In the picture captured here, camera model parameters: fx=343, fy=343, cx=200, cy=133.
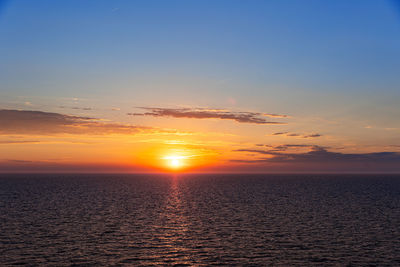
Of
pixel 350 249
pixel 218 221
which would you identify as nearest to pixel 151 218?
pixel 218 221

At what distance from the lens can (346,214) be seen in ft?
206

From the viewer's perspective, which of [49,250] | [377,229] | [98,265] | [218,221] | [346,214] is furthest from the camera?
[346,214]

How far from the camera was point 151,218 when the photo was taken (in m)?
57.9

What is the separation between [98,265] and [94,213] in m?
34.6

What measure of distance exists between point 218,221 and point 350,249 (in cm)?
2227

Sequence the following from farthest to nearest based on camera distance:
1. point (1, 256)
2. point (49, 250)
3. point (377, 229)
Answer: point (377, 229) → point (49, 250) → point (1, 256)

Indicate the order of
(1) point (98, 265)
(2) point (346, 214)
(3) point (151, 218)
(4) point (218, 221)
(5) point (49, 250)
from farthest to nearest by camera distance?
(2) point (346, 214), (3) point (151, 218), (4) point (218, 221), (5) point (49, 250), (1) point (98, 265)

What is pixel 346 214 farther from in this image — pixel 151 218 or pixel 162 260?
pixel 162 260

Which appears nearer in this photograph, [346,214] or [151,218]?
[151,218]

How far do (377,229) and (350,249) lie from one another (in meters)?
14.2

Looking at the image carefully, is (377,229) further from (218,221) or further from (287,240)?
(218,221)

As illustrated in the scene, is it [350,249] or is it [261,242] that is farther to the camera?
[261,242]

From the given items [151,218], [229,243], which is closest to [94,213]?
[151,218]

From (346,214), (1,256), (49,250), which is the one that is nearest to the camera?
(1,256)
